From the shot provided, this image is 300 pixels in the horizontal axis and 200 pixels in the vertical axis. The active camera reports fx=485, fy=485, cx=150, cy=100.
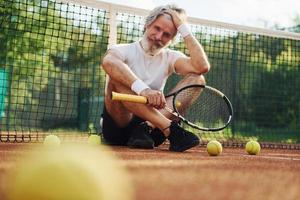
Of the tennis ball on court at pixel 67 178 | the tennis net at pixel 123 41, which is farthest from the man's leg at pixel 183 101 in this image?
the tennis ball on court at pixel 67 178

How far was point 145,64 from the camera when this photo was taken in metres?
3.65

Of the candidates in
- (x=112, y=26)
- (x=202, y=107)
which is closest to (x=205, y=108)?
(x=202, y=107)

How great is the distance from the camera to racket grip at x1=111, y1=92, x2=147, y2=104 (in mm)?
3045

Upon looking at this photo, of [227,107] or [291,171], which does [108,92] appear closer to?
[227,107]

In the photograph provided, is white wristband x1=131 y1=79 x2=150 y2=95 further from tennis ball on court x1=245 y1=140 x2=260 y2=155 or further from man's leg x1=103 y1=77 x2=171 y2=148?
tennis ball on court x1=245 y1=140 x2=260 y2=155

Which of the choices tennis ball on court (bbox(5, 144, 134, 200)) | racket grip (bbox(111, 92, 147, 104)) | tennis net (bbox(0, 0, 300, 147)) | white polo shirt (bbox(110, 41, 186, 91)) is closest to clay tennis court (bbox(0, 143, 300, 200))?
tennis ball on court (bbox(5, 144, 134, 200))

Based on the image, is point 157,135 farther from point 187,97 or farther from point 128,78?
point 128,78

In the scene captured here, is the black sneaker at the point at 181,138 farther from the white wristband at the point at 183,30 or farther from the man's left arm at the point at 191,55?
the white wristband at the point at 183,30

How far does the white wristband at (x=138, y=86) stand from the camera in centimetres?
325

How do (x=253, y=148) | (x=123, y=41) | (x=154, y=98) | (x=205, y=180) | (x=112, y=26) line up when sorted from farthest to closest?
(x=123, y=41) → (x=112, y=26) → (x=253, y=148) → (x=154, y=98) → (x=205, y=180)

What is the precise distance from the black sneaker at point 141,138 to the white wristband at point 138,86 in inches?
12.3

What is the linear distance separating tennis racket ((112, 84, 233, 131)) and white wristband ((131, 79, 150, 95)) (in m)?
0.33

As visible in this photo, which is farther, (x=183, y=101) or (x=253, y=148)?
(x=253, y=148)

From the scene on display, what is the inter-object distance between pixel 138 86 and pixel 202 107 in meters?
0.83
